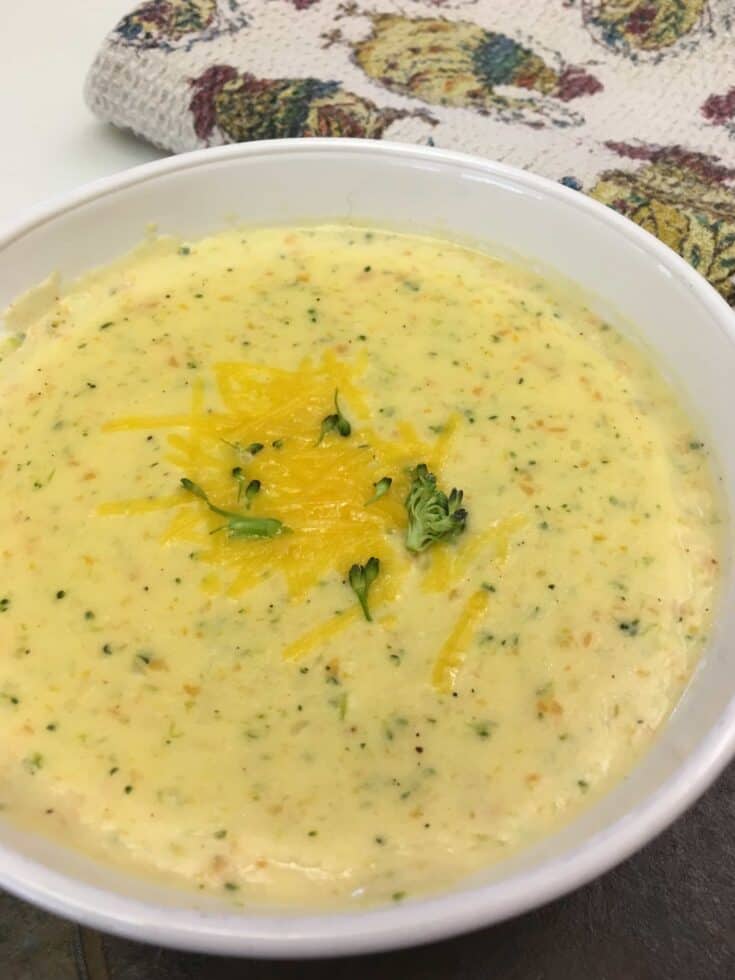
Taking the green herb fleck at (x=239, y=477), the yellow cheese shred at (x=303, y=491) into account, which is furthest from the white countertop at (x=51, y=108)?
the green herb fleck at (x=239, y=477)

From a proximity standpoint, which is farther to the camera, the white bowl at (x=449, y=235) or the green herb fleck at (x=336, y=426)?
the green herb fleck at (x=336, y=426)

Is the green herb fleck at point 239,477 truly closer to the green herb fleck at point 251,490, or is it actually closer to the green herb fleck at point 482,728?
the green herb fleck at point 251,490

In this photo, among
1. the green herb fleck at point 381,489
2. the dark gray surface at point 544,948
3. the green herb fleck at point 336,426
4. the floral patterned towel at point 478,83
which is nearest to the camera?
the dark gray surface at point 544,948

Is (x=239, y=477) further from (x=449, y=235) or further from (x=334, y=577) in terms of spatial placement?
(x=449, y=235)

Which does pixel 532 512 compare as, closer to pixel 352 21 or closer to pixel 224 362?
pixel 224 362

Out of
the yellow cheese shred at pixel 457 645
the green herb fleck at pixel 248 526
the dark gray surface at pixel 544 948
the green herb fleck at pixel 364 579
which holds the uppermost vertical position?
the green herb fleck at pixel 248 526

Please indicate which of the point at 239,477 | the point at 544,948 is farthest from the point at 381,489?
the point at 544,948

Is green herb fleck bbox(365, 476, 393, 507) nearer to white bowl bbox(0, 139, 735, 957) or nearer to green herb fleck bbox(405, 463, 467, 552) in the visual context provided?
green herb fleck bbox(405, 463, 467, 552)
